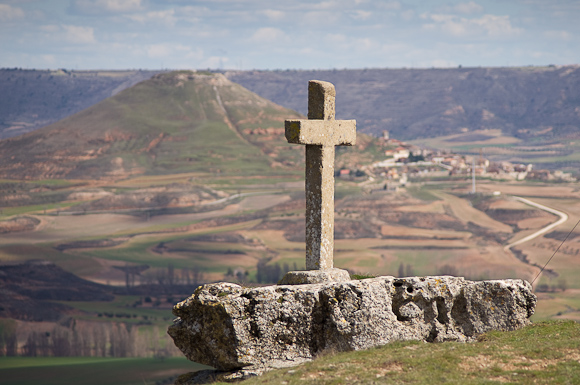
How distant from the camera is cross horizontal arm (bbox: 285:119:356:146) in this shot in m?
18.1

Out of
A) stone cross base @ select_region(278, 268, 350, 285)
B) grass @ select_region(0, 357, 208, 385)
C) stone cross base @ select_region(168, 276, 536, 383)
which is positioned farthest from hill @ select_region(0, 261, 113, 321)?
stone cross base @ select_region(168, 276, 536, 383)

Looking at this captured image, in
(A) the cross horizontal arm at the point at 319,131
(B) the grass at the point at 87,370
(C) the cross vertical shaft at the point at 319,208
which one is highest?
(A) the cross horizontal arm at the point at 319,131

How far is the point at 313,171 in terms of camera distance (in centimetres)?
1873

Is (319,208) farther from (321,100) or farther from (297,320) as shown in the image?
(297,320)

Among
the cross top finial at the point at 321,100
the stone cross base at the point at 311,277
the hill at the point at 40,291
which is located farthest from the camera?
the hill at the point at 40,291

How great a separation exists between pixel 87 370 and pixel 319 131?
117883mm

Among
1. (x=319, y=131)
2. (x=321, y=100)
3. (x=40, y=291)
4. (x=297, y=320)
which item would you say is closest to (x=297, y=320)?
(x=297, y=320)

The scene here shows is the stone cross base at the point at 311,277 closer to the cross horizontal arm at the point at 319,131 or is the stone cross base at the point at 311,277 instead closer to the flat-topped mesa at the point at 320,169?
the flat-topped mesa at the point at 320,169

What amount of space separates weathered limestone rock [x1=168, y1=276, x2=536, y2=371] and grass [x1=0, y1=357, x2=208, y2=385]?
99.0 m

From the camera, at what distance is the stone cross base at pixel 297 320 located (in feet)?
52.2

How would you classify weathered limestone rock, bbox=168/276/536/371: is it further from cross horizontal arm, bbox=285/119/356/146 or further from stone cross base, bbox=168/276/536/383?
cross horizontal arm, bbox=285/119/356/146

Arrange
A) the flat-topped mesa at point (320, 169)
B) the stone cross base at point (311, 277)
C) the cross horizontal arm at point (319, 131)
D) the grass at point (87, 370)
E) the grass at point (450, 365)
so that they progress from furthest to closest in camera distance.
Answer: the grass at point (87, 370)
the flat-topped mesa at point (320, 169)
the cross horizontal arm at point (319, 131)
the stone cross base at point (311, 277)
the grass at point (450, 365)

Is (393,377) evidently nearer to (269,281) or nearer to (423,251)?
(269,281)

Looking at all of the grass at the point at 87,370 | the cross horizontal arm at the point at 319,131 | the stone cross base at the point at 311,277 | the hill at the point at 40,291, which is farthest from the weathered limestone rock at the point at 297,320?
the hill at the point at 40,291
